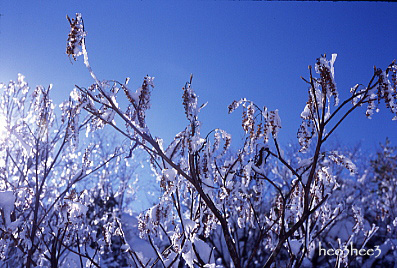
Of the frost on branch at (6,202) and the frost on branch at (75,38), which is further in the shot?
the frost on branch at (6,202)

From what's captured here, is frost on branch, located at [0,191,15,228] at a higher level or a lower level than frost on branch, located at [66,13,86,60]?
lower

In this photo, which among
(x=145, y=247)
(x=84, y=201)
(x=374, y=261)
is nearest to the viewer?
(x=84, y=201)

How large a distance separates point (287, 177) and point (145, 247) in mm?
8511

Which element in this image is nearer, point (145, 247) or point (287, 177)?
point (287, 177)

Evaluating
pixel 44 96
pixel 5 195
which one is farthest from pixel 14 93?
pixel 5 195

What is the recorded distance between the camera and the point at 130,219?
19297 mm

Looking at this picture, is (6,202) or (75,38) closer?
(75,38)

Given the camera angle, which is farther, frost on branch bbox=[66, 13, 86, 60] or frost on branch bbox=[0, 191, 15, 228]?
frost on branch bbox=[0, 191, 15, 228]

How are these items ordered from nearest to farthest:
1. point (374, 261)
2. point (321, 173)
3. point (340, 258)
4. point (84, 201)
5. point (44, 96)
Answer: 1. point (321, 173)
2. point (340, 258)
3. point (44, 96)
4. point (84, 201)
5. point (374, 261)

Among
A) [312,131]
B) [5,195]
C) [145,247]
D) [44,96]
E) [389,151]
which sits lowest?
[312,131]

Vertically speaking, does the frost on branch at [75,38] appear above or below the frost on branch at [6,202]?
above

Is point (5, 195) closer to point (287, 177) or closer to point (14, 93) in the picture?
point (14, 93)

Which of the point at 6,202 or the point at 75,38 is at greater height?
the point at 75,38

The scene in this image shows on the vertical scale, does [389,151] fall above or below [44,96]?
above
